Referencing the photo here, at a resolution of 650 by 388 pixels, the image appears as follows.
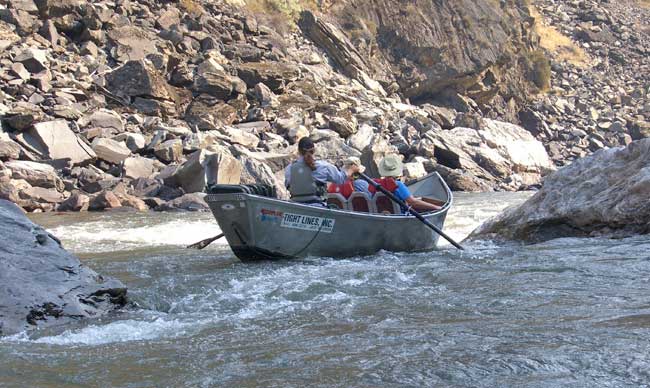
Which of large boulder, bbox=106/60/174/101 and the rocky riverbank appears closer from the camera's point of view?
the rocky riverbank

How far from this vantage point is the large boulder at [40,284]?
17.6 ft

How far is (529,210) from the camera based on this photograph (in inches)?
389

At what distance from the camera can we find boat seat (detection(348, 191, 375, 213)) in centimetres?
962

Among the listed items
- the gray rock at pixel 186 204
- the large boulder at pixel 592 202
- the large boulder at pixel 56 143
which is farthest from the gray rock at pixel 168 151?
the large boulder at pixel 592 202

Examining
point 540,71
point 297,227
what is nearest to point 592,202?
point 297,227

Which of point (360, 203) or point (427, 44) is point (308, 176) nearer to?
point (360, 203)

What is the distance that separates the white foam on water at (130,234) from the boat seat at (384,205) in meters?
3.13

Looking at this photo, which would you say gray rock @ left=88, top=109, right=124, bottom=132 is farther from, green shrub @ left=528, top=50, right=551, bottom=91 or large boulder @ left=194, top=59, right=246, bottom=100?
green shrub @ left=528, top=50, right=551, bottom=91

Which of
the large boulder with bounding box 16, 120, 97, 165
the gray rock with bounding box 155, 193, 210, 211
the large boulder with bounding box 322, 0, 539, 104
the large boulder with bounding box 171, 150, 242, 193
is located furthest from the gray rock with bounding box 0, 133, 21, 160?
the large boulder with bounding box 322, 0, 539, 104

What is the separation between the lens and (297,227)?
8.60 m

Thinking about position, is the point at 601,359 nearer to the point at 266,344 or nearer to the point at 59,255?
the point at 266,344

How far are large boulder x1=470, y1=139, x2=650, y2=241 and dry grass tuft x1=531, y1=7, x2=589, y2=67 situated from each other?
40184 millimetres

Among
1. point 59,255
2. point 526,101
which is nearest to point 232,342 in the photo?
point 59,255

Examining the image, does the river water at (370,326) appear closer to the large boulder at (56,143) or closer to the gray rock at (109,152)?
the large boulder at (56,143)
